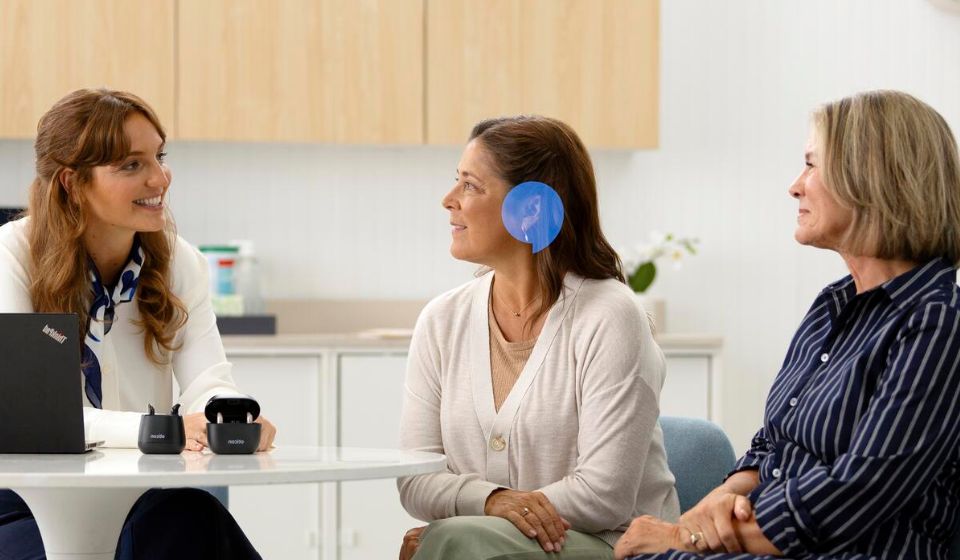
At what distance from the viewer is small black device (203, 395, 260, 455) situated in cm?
195

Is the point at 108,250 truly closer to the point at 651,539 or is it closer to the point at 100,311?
the point at 100,311

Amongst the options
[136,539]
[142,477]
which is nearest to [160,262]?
[136,539]

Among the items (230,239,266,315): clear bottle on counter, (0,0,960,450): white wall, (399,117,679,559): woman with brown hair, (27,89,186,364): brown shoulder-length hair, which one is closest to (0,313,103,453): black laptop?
(27,89,186,364): brown shoulder-length hair

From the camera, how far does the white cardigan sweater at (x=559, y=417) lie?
2.10 meters

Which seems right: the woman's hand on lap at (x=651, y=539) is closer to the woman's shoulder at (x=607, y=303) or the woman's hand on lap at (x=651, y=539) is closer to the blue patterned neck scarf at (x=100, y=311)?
the woman's shoulder at (x=607, y=303)

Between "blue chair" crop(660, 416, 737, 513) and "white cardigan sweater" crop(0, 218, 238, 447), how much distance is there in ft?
2.71

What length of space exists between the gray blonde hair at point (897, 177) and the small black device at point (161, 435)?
3.40 ft

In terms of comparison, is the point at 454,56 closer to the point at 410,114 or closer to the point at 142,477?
the point at 410,114

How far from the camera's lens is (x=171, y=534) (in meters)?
2.05

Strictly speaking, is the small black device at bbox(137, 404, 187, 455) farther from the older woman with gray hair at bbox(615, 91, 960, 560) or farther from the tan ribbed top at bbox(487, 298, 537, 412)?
the older woman with gray hair at bbox(615, 91, 960, 560)

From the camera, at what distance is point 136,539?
2.07 meters

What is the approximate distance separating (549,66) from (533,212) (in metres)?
1.91

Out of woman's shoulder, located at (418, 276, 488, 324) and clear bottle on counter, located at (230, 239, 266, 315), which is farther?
clear bottle on counter, located at (230, 239, 266, 315)

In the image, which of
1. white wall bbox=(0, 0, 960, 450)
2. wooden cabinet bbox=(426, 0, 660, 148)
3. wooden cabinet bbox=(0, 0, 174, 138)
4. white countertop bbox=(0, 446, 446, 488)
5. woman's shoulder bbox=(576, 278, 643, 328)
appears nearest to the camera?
white countertop bbox=(0, 446, 446, 488)
